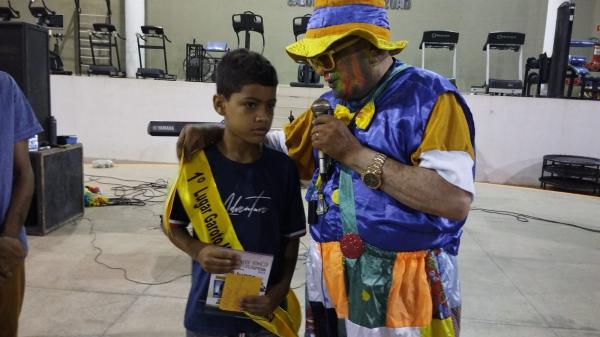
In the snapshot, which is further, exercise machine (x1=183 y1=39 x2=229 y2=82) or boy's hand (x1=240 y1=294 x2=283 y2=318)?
exercise machine (x1=183 y1=39 x2=229 y2=82)

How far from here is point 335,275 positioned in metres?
1.24

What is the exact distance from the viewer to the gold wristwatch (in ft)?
3.63

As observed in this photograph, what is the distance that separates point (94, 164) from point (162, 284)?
476cm

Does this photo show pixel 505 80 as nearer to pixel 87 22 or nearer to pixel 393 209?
pixel 393 209

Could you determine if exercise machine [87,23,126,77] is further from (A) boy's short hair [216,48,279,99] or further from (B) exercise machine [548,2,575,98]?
(A) boy's short hair [216,48,279,99]

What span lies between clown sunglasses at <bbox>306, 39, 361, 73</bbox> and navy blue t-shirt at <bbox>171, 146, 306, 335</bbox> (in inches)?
13.0

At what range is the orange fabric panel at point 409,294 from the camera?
1150mm

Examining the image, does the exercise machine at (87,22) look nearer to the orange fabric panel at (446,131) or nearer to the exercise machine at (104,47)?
the exercise machine at (104,47)

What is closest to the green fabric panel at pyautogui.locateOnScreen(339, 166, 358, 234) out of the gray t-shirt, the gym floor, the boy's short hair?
the boy's short hair

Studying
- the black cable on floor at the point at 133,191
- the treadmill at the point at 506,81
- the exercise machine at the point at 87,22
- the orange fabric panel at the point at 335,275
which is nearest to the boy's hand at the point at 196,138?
the orange fabric panel at the point at 335,275

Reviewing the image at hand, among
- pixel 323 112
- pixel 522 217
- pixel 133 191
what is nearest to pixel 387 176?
pixel 323 112

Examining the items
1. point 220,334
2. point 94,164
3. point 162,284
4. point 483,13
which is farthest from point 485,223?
point 483,13

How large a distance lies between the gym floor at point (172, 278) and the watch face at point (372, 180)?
6.23 ft

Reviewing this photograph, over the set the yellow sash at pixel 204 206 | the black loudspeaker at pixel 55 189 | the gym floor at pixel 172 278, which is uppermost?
the yellow sash at pixel 204 206
